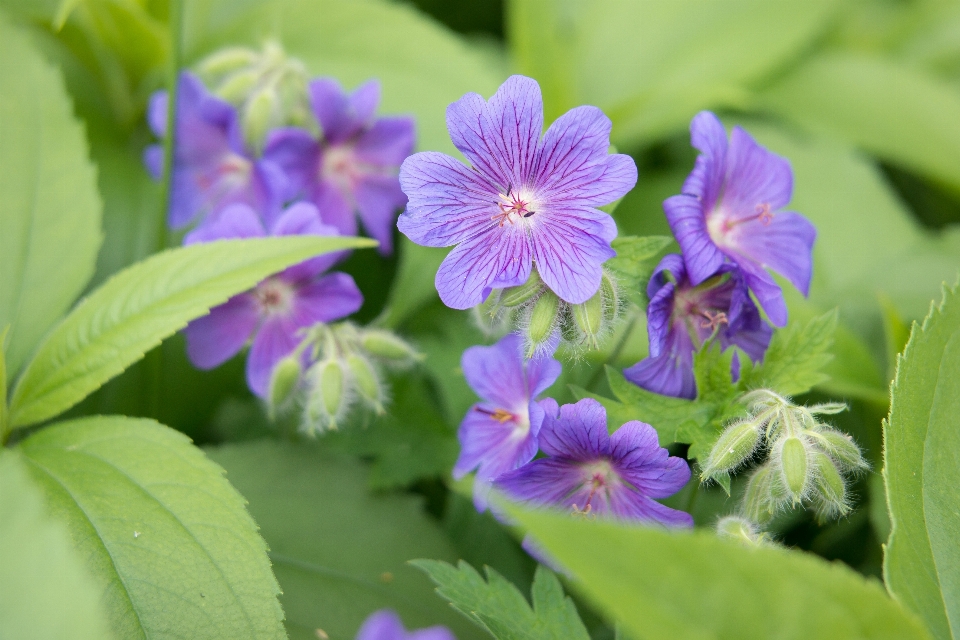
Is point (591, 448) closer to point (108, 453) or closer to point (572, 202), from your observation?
point (572, 202)

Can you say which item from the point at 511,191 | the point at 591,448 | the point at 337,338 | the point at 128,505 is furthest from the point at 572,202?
the point at 128,505

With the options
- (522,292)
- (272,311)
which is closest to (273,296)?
(272,311)

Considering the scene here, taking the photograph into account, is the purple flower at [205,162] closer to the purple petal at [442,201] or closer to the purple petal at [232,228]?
the purple petal at [232,228]

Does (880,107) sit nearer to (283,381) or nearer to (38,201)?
(283,381)

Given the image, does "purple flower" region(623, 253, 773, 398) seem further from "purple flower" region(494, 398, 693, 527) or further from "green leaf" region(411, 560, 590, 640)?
"green leaf" region(411, 560, 590, 640)

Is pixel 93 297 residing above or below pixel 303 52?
below

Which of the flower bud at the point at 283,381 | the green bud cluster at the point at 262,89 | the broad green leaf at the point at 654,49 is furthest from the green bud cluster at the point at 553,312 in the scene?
the broad green leaf at the point at 654,49

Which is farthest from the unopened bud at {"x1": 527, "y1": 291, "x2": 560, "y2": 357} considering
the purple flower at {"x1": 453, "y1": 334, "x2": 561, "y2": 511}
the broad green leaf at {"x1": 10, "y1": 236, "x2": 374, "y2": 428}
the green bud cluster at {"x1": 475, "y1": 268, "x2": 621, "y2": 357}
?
the broad green leaf at {"x1": 10, "y1": 236, "x2": 374, "y2": 428}
